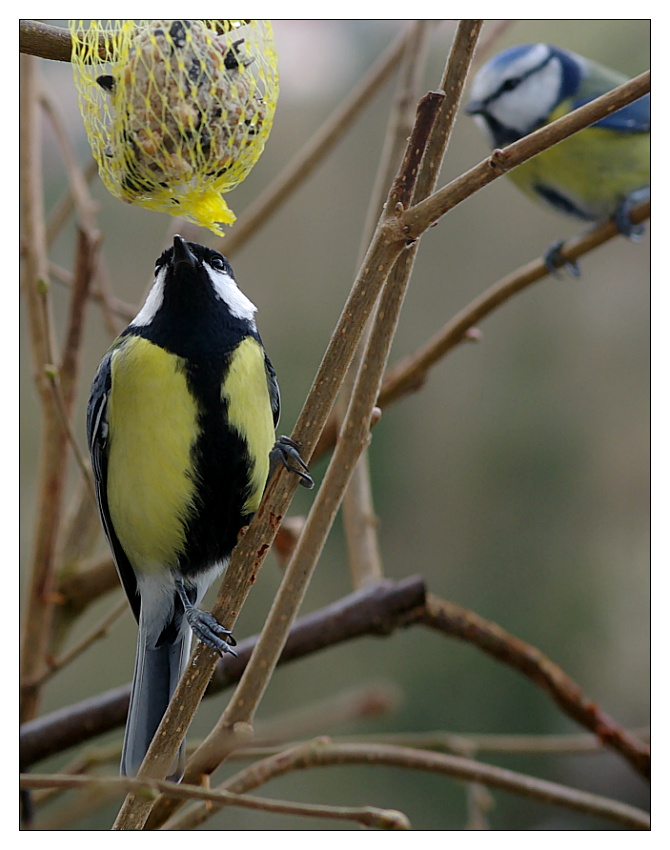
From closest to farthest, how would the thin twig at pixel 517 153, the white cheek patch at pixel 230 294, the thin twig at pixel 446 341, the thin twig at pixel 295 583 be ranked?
the thin twig at pixel 517 153 → the thin twig at pixel 295 583 → the white cheek patch at pixel 230 294 → the thin twig at pixel 446 341

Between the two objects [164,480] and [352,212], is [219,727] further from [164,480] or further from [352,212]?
[352,212]

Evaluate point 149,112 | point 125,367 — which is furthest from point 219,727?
point 149,112

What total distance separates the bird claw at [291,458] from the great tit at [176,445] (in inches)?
3.5

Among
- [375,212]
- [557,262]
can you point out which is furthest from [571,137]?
[375,212]

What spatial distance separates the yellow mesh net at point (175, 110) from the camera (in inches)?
26.1

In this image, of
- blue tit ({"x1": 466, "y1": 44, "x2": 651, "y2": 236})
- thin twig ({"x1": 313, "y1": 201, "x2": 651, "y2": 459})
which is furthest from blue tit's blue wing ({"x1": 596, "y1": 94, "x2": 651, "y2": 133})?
thin twig ({"x1": 313, "y1": 201, "x2": 651, "y2": 459})

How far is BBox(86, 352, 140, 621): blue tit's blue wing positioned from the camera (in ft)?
2.77

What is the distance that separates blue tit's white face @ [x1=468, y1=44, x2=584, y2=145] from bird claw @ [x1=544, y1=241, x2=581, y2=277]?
16cm

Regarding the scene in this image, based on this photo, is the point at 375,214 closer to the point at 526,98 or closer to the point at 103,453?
the point at 526,98

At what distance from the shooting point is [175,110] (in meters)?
0.66

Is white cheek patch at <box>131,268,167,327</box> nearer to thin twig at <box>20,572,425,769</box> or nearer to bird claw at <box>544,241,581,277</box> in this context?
thin twig at <box>20,572,425,769</box>

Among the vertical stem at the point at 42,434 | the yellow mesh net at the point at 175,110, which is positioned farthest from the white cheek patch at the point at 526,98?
the vertical stem at the point at 42,434

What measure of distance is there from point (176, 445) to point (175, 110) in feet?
0.99

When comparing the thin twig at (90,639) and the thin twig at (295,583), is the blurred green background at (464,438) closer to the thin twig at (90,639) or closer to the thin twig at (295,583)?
the thin twig at (90,639)
